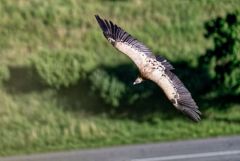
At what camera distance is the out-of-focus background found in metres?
24.1

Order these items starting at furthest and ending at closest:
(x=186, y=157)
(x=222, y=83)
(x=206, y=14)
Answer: (x=206, y=14) → (x=222, y=83) → (x=186, y=157)

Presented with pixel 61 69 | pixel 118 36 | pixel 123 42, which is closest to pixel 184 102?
pixel 123 42

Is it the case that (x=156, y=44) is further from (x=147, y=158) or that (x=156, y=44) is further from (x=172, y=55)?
(x=147, y=158)

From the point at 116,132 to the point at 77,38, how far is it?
460 cm

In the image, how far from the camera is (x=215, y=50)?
80.8 feet

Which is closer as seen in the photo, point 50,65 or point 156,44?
point 50,65

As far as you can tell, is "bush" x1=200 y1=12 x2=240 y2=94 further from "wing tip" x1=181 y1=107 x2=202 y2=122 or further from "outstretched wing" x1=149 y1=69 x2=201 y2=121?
"wing tip" x1=181 y1=107 x2=202 y2=122

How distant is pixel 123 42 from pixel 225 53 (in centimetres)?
876

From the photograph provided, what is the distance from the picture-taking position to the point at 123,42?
52.3 feet

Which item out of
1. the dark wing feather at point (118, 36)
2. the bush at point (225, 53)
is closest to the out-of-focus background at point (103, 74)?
the bush at point (225, 53)

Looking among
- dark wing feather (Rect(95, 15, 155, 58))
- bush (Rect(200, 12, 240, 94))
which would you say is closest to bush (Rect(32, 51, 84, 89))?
bush (Rect(200, 12, 240, 94))

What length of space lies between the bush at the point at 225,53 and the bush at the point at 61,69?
3871mm

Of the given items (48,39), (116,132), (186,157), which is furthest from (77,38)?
(186,157)

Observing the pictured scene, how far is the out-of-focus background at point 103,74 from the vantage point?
79.1 feet
